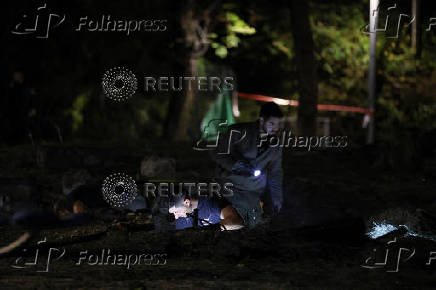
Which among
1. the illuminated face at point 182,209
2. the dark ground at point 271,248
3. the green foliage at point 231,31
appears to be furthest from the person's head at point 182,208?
the green foliage at point 231,31

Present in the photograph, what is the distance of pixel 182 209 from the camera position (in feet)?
28.7

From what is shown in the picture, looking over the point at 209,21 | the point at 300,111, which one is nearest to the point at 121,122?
the point at 209,21

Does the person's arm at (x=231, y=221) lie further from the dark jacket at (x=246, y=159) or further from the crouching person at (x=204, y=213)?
the dark jacket at (x=246, y=159)

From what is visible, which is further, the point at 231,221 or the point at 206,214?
the point at 206,214

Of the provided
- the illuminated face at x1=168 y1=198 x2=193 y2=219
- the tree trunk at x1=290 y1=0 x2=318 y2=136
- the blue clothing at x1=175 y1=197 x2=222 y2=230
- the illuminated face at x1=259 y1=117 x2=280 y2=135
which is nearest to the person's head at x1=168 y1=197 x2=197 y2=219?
the illuminated face at x1=168 y1=198 x2=193 y2=219

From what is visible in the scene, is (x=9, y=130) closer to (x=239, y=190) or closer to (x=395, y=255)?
(x=239, y=190)

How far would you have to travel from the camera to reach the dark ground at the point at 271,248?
6.06 meters

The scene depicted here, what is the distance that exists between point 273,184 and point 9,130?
15.2 m

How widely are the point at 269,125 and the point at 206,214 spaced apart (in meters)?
1.40

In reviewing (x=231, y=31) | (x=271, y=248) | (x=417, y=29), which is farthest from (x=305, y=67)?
(x=271, y=248)

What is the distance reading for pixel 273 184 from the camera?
832 centimetres

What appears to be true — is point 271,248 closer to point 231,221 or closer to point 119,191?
point 231,221

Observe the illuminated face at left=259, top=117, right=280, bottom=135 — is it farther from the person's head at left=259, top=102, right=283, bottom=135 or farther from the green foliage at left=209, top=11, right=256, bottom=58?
the green foliage at left=209, top=11, right=256, bottom=58

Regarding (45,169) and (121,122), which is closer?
(45,169)
